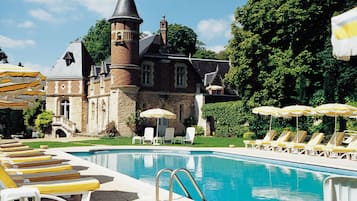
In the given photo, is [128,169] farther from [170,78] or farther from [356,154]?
[170,78]

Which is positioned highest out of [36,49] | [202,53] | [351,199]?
[202,53]

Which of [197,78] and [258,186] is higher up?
[197,78]

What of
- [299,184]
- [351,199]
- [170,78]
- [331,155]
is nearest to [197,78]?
[170,78]

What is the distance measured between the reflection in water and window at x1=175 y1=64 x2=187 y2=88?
1556 cm

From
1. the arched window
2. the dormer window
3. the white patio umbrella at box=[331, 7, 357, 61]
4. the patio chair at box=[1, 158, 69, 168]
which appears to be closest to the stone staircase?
the arched window

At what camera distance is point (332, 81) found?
23.3 m

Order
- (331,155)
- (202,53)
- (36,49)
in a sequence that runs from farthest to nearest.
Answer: (202,53), (36,49), (331,155)

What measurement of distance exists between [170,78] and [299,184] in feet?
75.5

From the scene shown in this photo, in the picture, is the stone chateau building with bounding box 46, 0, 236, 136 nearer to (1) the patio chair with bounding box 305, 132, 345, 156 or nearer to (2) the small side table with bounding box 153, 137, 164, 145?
(2) the small side table with bounding box 153, 137, 164, 145

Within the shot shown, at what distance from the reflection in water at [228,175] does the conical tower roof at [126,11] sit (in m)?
13.3

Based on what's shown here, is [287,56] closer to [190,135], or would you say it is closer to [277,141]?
[277,141]

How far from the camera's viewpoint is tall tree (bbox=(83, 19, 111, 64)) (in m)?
54.7

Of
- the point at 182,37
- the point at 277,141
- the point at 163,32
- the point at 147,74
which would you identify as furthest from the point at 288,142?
the point at 182,37

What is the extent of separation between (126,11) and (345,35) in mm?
26883
